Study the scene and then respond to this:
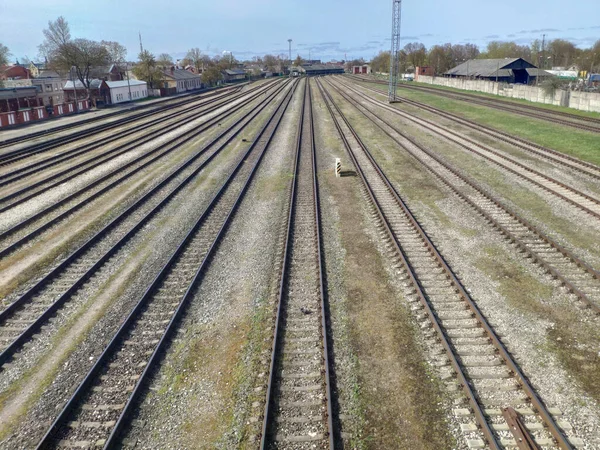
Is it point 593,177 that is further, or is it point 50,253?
point 593,177

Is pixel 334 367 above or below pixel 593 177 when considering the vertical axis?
below

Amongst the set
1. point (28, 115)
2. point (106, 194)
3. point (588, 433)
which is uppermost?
point (28, 115)

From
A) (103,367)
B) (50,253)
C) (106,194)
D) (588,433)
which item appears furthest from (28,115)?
(588,433)

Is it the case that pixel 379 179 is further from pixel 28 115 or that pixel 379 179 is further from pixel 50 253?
pixel 28 115

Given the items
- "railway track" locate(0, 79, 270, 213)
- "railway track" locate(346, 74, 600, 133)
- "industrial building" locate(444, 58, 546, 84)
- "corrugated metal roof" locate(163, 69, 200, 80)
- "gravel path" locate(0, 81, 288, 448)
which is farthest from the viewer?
"corrugated metal roof" locate(163, 69, 200, 80)

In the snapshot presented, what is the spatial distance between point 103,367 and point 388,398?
5.78 metres

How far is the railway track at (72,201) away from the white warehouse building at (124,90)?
149ft

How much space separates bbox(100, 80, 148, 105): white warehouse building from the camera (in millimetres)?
69688

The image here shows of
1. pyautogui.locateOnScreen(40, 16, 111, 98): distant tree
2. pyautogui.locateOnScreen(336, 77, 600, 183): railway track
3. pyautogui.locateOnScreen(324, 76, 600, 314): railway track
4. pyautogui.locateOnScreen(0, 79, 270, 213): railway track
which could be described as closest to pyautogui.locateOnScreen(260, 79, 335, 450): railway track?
pyautogui.locateOnScreen(324, 76, 600, 314): railway track

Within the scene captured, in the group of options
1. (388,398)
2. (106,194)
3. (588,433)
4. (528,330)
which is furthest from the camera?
(106,194)

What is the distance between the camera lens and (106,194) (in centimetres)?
2062

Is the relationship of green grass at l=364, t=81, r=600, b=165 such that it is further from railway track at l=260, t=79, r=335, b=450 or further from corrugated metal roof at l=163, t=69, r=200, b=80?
corrugated metal roof at l=163, t=69, r=200, b=80

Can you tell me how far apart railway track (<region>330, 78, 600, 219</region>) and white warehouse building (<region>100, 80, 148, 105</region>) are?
54.8m

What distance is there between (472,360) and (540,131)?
30.6m
